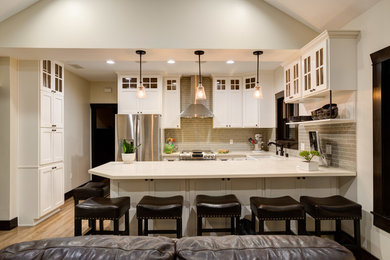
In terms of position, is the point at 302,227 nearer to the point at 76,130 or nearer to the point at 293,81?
the point at 293,81

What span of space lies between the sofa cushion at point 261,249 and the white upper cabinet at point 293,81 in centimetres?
247

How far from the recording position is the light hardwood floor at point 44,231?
9.86ft

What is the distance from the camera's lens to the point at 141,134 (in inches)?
188

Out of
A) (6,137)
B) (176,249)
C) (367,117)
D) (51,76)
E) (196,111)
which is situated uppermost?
(51,76)

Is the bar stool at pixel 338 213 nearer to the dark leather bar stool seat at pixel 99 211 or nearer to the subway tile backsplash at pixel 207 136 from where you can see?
the dark leather bar stool seat at pixel 99 211

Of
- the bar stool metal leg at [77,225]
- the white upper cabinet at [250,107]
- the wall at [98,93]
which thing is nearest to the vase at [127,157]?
the bar stool metal leg at [77,225]

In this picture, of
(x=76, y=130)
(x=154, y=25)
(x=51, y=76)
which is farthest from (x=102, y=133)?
(x=154, y=25)

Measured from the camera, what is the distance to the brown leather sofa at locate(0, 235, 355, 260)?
910 mm

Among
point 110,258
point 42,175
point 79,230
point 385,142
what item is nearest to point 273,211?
point 385,142

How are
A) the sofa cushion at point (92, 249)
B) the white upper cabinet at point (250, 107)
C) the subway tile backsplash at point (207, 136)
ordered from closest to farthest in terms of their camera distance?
the sofa cushion at point (92, 249) → the white upper cabinet at point (250, 107) → the subway tile backsplash at point (207, 136)

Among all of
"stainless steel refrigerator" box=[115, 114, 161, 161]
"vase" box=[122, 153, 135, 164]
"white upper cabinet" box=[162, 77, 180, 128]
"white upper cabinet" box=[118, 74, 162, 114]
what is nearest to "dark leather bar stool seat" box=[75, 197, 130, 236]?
"vase" box=[122, 153, 135, 164]

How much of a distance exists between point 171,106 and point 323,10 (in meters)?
3.52

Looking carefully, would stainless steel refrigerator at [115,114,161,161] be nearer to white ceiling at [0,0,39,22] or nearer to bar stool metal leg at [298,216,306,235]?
white ceiling at [0,0,39,22]

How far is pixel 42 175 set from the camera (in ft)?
11.5
